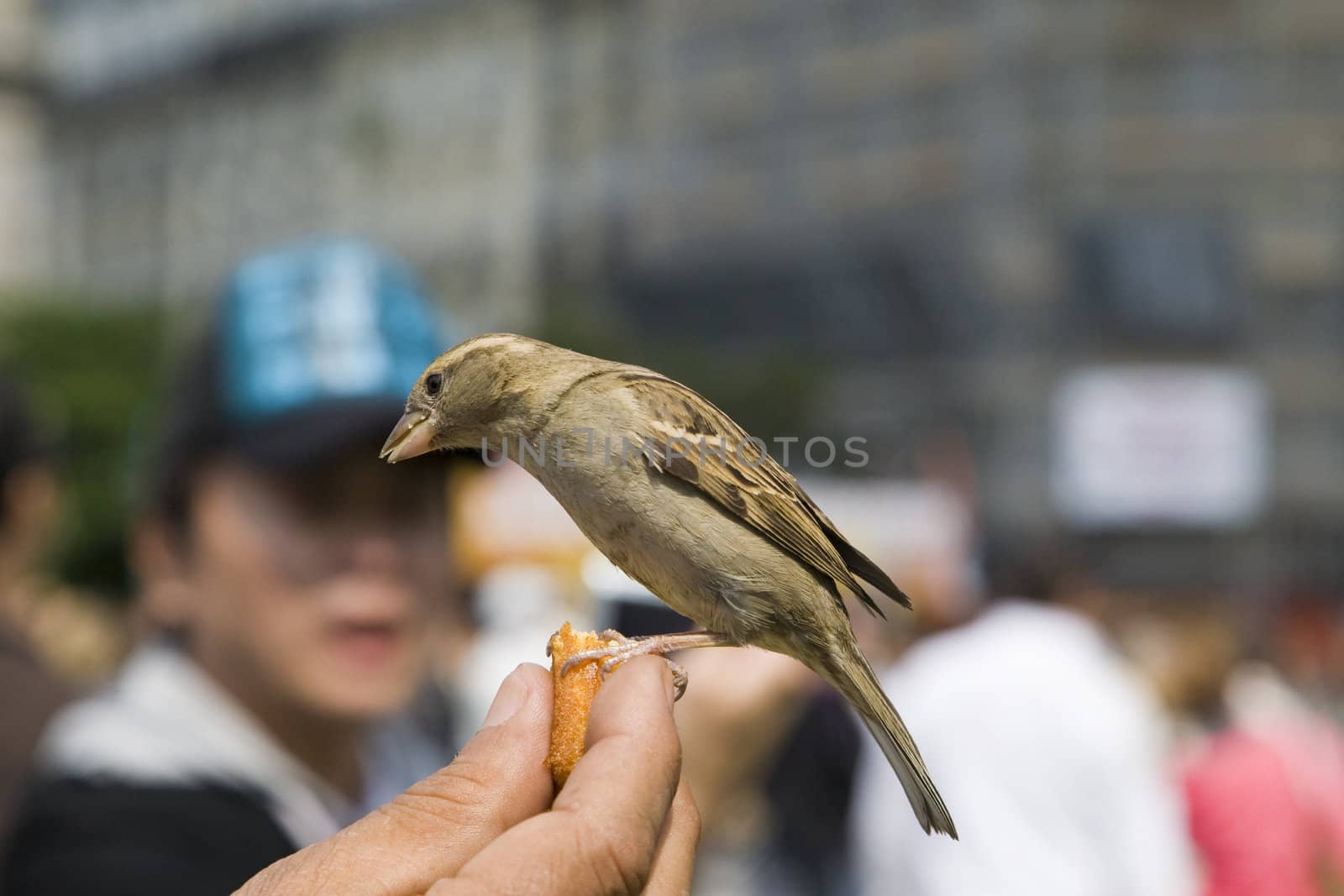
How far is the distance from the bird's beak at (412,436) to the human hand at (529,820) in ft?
1.05

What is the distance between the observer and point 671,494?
6.53ft

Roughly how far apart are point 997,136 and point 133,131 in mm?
33480

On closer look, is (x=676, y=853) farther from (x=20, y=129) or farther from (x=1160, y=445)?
(x=20, y=129)

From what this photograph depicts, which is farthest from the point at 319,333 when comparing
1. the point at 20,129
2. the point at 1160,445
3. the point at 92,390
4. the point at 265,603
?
the point at 20,129

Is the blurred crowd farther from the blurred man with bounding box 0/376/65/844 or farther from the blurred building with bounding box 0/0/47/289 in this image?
the blurred building with bounding box 0/0/47/289

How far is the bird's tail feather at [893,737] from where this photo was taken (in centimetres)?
171

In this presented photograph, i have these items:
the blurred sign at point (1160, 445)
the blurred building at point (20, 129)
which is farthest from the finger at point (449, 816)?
the blurred building at point (20, 129)

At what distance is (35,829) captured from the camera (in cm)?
329

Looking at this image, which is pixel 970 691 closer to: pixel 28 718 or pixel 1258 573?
pixel 28 718

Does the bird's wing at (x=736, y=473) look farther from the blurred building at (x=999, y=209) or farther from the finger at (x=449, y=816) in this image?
the blurred building at (x=999, y=209)

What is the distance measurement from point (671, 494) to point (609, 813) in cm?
45

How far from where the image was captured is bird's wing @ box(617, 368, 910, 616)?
2.03m

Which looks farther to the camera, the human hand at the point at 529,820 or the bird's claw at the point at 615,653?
the bird's claw at the point at 615,653

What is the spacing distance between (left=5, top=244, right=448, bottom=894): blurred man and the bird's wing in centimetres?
108
